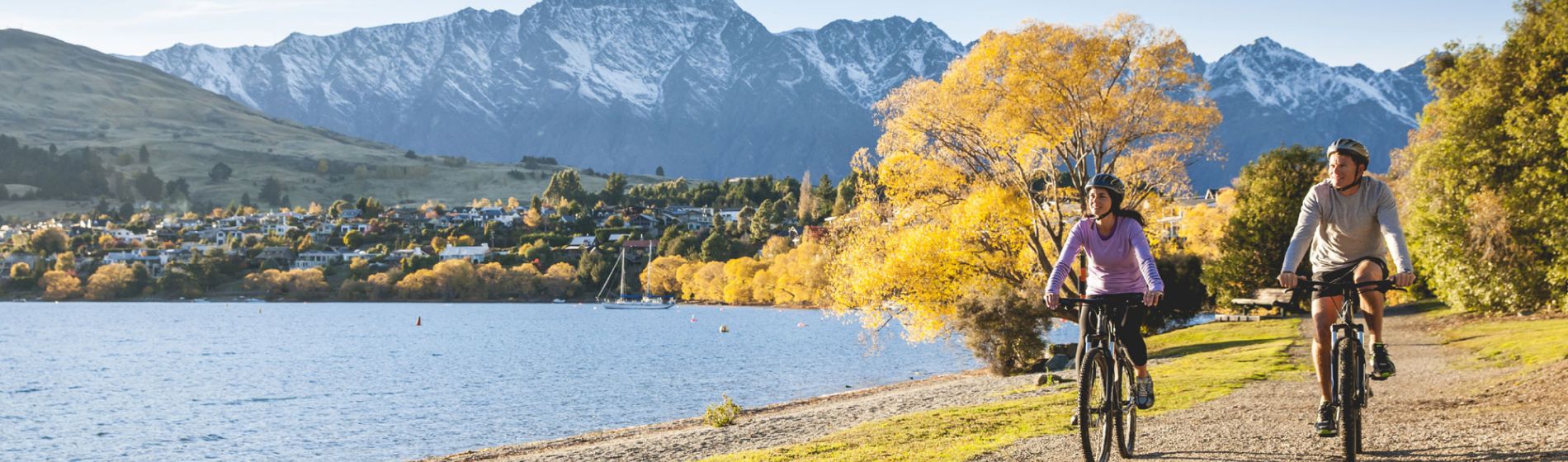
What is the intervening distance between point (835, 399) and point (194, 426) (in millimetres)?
24088

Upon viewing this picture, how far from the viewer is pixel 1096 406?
34.5 feet

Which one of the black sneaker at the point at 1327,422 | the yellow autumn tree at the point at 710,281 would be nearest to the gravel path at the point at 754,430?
the black sneaker at the point at 1327,422

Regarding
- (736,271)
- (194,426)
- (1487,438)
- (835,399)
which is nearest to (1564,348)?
(1487,438)

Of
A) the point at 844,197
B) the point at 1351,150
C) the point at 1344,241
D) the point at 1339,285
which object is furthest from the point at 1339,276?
the point at 844,197

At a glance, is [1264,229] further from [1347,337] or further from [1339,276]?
[1347,337]

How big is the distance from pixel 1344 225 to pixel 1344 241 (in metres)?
0.14

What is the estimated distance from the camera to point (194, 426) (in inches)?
1742

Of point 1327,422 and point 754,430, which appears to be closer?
point 1327,422

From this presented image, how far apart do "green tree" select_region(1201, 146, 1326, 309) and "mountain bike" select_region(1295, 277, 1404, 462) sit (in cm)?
5568

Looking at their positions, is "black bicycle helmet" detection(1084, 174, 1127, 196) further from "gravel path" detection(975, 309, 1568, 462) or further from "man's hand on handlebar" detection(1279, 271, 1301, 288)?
"gravel path" detection(975, 309, 1568, 462)

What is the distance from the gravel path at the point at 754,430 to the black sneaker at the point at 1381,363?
12.9 meters

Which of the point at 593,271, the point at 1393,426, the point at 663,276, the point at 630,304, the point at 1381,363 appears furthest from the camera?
the point at 593,271

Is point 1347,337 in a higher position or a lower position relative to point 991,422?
higher

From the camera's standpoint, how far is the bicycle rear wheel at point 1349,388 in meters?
9.72
